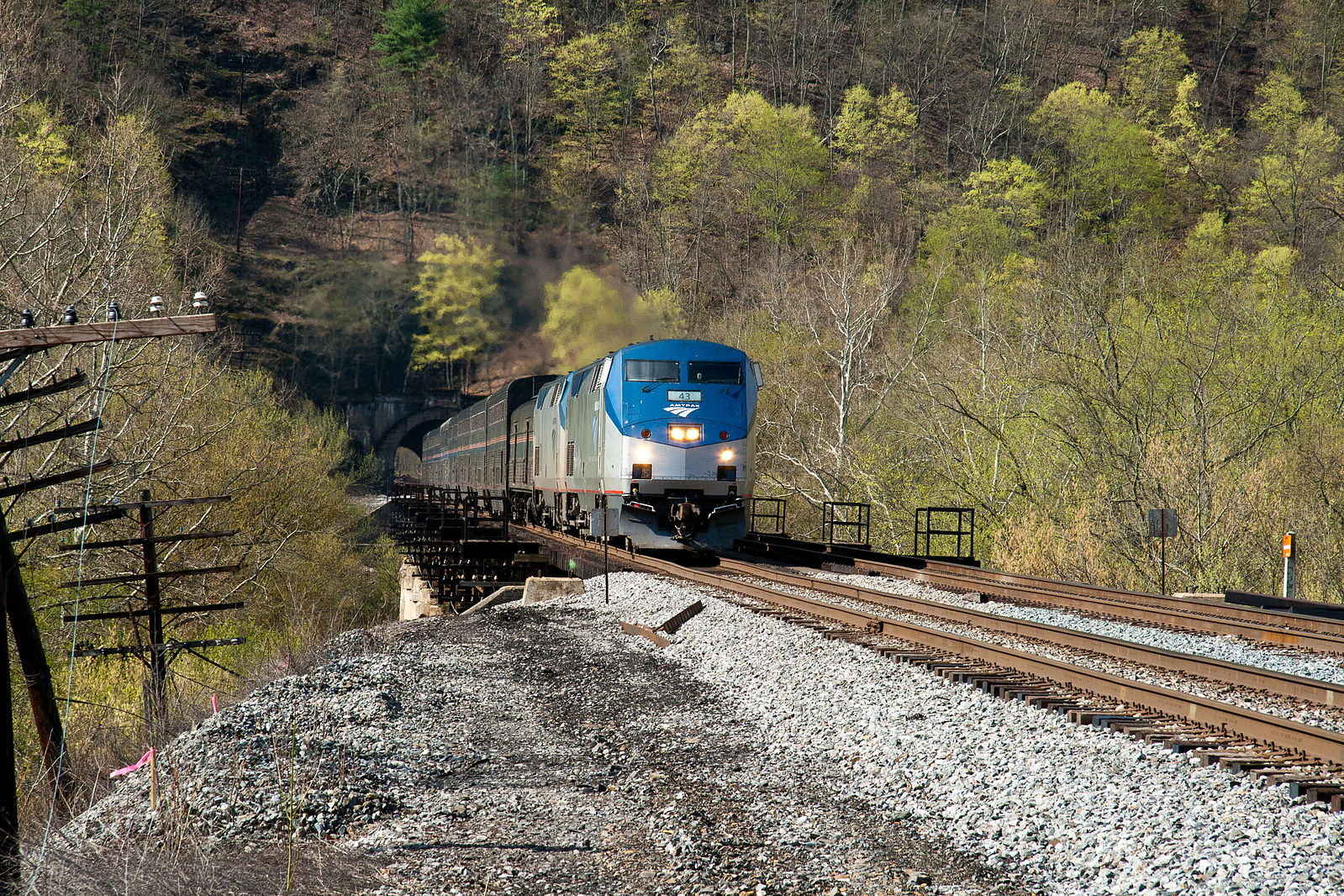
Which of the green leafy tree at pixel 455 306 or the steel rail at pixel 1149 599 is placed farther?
the green leafy tree at pixel 455 306

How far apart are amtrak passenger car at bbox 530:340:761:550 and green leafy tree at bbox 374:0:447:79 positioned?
67087 mm

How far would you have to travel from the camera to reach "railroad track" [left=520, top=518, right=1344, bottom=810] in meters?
5.75

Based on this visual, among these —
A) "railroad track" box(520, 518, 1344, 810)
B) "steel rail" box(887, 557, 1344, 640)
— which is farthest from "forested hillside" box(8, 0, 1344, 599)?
"railroad track" box(520, 518, 1344, 810)

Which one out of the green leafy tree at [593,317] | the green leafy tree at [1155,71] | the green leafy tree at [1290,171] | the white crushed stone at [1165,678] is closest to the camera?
the white crushed stone at [1165,678]

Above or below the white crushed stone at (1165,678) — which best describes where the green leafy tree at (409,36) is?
above

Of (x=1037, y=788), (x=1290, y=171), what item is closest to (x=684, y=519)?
(x=1037, y=788)

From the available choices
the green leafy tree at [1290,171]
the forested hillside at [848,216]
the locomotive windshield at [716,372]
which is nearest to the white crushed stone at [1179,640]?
the locomotive windshield at [716,372]

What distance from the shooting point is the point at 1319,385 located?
64.5 feet

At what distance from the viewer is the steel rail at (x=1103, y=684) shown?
5.96m

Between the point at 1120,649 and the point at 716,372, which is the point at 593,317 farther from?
the point at 1120,649

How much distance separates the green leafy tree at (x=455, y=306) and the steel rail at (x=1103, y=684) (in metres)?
50.0

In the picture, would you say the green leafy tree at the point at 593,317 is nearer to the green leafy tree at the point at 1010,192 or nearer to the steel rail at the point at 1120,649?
the green leafy tree at the point at 1010,192

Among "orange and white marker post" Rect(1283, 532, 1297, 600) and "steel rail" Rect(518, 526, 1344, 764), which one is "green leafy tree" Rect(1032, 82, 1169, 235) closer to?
"orange and white marker post" Rect(1283, 532, 1297, 600)

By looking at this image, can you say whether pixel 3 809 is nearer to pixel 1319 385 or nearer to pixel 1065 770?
pixel 1065 770
